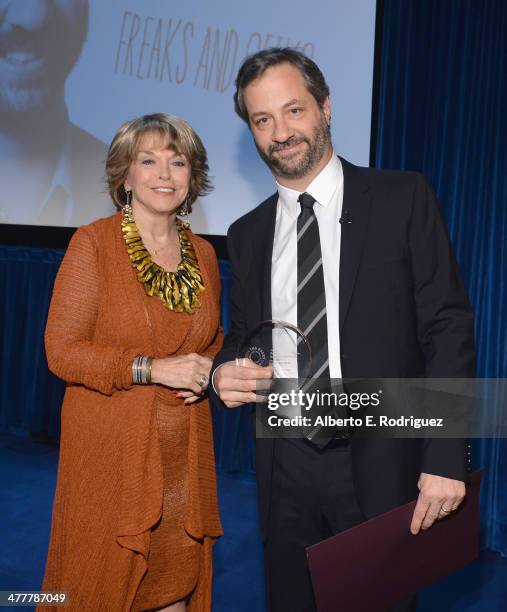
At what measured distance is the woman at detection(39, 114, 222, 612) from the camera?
1.90 m

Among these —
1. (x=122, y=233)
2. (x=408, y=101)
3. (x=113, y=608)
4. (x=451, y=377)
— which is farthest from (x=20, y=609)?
(x=408, y=101)

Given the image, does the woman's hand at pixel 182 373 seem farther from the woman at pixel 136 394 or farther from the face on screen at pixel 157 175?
the face on screen at pixel 157 175

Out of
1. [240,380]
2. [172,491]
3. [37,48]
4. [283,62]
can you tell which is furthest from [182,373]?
[37,48]

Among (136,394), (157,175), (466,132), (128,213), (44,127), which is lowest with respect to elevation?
(136,394)

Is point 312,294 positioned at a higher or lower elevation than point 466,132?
lower

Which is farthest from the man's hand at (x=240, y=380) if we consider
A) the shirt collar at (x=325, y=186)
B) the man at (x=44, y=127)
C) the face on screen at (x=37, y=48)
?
the face on screen at (x=37, y=48)

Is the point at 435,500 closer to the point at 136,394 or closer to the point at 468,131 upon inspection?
the point at 136,394

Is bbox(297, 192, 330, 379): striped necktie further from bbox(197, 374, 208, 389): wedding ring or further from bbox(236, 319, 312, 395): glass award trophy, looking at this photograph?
bbox(197, 374, 208, 389): wedding ring

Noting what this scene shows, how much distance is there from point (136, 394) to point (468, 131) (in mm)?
2551

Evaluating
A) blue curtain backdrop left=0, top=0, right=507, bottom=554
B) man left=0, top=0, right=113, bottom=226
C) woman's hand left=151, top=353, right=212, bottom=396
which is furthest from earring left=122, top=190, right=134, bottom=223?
man left=0, top=0, right=113, bottom=226

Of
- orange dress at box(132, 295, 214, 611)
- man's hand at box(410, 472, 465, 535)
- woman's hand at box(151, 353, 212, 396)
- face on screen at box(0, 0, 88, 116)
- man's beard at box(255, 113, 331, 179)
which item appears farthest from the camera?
face on screen at box(0, 0, 88, 116)

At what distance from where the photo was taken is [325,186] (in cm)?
176

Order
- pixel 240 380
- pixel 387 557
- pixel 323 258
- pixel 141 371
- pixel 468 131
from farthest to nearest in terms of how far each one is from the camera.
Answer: pixel 468 131 < pixel 141 371 < pixel 323 258 < pixel 240 380 < pixel 387 557

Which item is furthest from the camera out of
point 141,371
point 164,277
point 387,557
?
point 164,277
